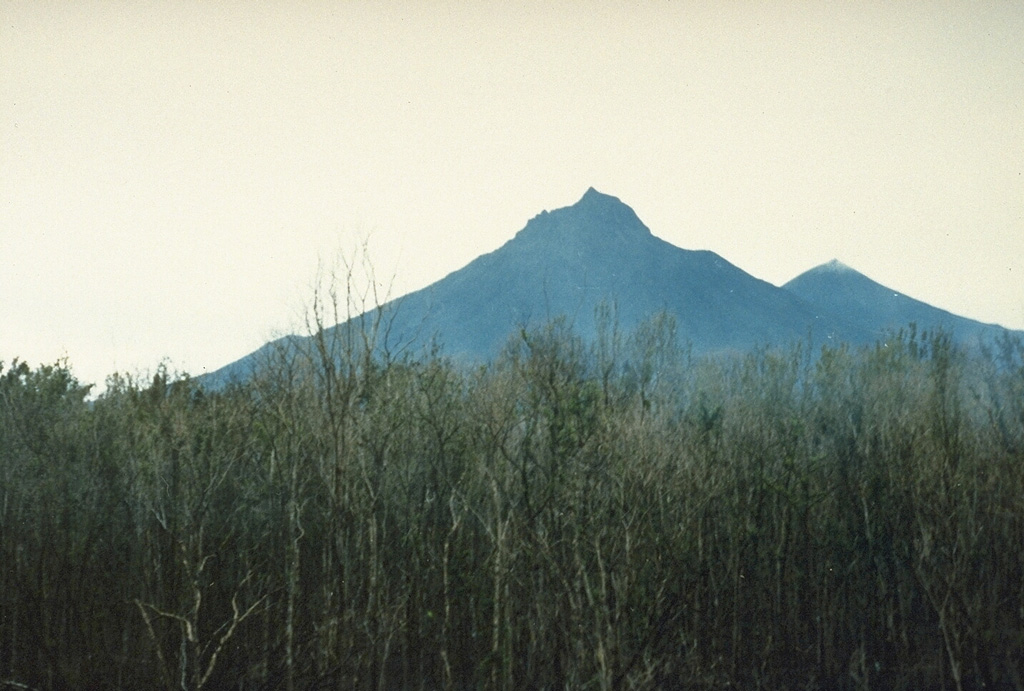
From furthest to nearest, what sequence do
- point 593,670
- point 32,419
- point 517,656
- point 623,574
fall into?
point 32,419 < point 517,656 < point 593,670 < point 623,574

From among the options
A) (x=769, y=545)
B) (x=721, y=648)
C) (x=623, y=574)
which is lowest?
(x=721, y=648)

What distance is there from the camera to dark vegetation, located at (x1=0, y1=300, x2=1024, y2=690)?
1097 cm

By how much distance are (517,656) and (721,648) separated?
2915mm

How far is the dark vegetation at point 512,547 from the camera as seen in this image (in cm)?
1097

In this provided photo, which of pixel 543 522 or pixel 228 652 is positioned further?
pixel 228 652

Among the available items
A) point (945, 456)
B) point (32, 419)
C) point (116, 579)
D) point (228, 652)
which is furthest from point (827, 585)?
point (32, 419)

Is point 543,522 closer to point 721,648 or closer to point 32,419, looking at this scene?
point 721,648

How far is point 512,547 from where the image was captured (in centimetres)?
1194

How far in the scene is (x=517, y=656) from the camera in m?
11.7

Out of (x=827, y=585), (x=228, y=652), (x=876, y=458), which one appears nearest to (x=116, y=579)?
(x=228, y=652)

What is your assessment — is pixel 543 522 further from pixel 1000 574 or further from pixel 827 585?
pixel 1000 574

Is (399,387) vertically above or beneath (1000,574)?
above

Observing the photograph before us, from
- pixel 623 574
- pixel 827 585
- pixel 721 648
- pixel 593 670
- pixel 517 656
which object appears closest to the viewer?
pixel 623 574

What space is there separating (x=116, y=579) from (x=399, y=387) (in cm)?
544
